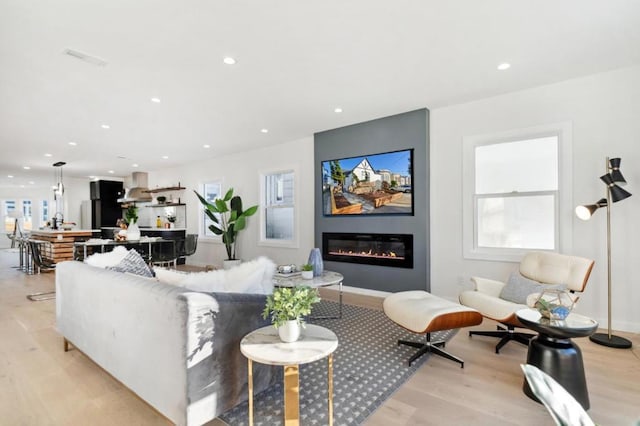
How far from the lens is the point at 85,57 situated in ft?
9.36

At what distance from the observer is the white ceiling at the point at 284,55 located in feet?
7.52

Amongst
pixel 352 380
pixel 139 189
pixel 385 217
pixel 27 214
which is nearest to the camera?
pixel 352 380

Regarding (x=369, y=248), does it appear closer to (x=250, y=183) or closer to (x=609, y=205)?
(x=609, y=205)

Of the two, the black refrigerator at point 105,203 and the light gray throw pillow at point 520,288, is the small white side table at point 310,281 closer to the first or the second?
the light gray throw pillow at point 520,288

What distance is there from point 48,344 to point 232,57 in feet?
10.7

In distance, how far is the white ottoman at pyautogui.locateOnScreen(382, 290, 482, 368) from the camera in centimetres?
245

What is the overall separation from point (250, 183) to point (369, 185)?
2952 mm

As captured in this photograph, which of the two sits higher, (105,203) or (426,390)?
(105,203)

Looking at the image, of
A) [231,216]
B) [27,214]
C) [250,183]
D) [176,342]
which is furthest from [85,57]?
[27,214]

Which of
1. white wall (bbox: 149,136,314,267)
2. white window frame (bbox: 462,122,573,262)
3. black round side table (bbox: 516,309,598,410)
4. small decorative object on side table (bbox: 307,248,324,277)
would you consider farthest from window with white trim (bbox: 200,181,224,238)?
black round side table (bbox: 516,309,598,410)

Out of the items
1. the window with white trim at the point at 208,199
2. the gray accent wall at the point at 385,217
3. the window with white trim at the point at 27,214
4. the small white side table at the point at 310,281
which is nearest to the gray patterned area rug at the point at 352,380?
the small white side table at the point at 310,281

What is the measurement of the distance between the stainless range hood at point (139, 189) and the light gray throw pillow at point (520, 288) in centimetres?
938

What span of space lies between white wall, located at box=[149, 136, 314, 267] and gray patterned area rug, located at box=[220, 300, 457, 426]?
105 inches

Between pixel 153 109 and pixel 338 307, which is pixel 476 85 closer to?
pixel 338 307
